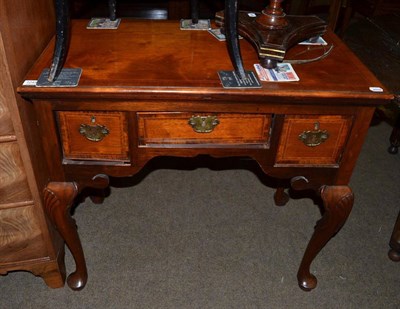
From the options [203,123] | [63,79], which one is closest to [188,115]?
[203,123]

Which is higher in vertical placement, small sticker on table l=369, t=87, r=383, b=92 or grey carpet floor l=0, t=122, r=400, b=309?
small sticker on table l=369, t=87, r=383, b=92

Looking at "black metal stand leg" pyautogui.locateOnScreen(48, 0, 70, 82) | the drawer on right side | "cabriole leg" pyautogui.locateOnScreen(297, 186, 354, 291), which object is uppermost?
"black metal stand leg" pyautogui.locateOnScreen(48, 0, 70, 82)

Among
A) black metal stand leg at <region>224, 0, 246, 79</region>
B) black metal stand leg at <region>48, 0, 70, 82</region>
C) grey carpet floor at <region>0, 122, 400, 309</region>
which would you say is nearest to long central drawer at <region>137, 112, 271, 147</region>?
black metal stand leg at <region>224, 0, 246, 79</region>

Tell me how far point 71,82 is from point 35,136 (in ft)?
0.93

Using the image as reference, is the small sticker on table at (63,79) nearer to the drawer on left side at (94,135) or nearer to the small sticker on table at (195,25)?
the drawer on left side at (94,135)

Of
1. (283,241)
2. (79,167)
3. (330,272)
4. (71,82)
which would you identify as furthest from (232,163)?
(71,82)

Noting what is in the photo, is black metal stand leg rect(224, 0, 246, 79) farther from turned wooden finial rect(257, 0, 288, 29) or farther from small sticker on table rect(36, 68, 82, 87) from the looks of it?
small sticker on table rect(36, 68, 82, 87)

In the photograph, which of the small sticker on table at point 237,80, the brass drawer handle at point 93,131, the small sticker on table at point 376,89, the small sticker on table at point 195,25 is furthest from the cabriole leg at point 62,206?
the small sticker on table at point 376,89

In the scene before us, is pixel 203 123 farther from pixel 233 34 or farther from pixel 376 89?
pixel 376 89

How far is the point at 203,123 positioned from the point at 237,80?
0.46ft

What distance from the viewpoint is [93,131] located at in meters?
1.06

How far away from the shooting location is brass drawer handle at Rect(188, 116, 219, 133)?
106cm

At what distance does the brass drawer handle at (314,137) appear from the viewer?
1089 millimetres

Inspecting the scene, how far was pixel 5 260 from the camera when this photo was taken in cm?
133
